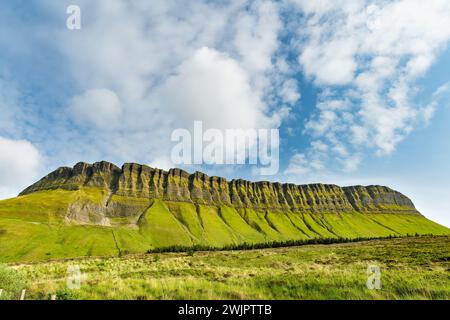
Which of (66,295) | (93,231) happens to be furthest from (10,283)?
(93,231)

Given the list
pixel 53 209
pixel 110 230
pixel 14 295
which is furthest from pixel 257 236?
pixel 14 295

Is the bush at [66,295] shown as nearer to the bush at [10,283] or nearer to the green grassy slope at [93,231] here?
the bush at [10,283]

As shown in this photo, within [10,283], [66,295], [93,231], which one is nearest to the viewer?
[66,295]

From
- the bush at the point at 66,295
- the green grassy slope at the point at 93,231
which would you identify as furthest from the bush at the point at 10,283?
the green grassy slope at the point at 93,231

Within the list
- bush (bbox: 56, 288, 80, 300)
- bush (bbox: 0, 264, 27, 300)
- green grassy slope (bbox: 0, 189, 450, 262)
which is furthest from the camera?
green grassy slope (bbox: 0, 189, 450, 262)

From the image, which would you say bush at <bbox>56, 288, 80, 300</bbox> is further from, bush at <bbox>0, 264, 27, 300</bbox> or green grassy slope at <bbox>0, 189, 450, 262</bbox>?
green grassy slope at <bbox>0, 189, 450, 262</bbox>

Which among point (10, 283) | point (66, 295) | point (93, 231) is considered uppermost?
point (66, 295)

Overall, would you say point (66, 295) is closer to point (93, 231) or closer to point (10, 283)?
point (10, 283)

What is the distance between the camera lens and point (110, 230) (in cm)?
15338

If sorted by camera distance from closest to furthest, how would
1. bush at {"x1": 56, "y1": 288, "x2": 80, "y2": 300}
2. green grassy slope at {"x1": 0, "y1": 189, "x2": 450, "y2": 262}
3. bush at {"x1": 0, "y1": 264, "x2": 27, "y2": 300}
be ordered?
bush at {"x1": 56, "y1": 288, "x2": 80, "y2": 300}, bush at {"x1": 0, "y1": 264, "x2": 27, "y2": 300}, green grassy slope at {"x1": 0, "y1": 189, "x2": 450, "y2": 262}

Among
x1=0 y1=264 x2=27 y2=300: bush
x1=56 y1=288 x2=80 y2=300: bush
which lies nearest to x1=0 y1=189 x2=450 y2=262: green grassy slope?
x1=0 y1=264 x2=27 y2=300: bush
